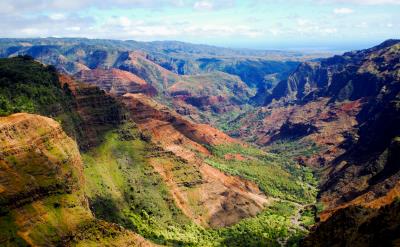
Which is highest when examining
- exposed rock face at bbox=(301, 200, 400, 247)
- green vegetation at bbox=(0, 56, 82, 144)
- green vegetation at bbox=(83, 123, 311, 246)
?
green vegetation at bbox=(0, 56, 82, 144)

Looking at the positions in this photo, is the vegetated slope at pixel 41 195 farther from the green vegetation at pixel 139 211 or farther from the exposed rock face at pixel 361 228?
the exposed rock face at pixel 361 228

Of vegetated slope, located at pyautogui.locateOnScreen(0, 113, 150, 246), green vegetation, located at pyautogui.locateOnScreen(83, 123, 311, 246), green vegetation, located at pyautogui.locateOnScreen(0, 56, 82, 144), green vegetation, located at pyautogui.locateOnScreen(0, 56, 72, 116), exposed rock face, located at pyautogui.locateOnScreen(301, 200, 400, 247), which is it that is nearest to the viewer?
exposed rock face, located at pyautogui.locateOnScreen(301, 200, 400, 247)

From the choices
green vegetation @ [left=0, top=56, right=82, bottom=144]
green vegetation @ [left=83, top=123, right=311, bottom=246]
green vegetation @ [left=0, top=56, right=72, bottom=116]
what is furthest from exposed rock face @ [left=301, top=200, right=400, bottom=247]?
green vegetation @ [left=0, top=56, right=72, bottom=116]

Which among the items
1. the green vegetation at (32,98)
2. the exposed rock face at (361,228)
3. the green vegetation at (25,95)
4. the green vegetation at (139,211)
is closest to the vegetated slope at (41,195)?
the green vegetation at (139,211)

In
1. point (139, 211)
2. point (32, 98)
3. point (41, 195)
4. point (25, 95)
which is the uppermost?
point (25, 95)

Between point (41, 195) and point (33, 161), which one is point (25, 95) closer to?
point (33, 161)

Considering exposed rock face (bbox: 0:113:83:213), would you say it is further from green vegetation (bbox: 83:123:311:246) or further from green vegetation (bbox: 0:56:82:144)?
green vegetation (bbox: 0:56:82:144)

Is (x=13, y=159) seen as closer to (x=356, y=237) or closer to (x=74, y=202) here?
(x=74, y=202)

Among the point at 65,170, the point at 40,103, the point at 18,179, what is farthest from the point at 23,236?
the point at 40,103

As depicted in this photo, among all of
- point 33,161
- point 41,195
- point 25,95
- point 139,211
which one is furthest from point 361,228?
point 25,95
